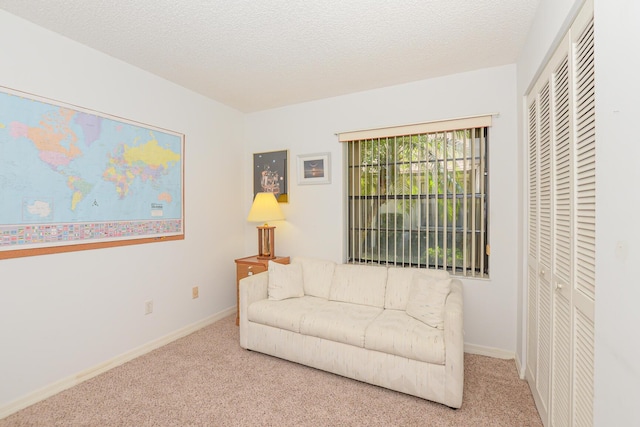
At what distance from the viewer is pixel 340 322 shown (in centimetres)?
237

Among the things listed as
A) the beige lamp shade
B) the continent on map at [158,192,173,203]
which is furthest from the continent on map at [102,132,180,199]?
the beige lamp shade

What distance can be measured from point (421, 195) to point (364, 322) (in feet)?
4.51

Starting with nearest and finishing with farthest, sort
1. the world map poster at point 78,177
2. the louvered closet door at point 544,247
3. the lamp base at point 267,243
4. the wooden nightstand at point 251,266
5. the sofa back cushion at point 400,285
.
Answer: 1. the louvered closet door at point 544,247
2. the world map poster at point 78,177
3. the sofa back cushion at point 400,285
4. the wooden nightstand at point 251,266
5. the lamp base at point 267,243

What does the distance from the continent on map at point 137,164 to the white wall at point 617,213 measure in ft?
10.1

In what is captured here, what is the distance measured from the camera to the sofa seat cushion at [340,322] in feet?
7.45

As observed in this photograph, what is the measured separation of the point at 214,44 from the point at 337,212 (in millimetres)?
1968

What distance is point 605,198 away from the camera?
102 cm

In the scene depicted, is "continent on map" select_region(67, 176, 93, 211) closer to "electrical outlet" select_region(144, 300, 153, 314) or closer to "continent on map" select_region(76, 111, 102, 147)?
"continent on map" select_region(76, 111, 102, 147)

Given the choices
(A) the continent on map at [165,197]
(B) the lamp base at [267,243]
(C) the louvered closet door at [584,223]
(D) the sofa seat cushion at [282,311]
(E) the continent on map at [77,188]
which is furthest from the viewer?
(B) the lamp base at [267,243]

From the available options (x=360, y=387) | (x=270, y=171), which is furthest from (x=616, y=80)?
(x=270, y=171)

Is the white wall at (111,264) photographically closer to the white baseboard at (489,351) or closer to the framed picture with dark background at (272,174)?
the framed picture with dark background at (272,174)

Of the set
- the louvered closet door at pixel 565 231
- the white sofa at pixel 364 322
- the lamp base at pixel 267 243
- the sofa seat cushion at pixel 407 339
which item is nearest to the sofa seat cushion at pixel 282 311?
the white sofa at pixel 364 322

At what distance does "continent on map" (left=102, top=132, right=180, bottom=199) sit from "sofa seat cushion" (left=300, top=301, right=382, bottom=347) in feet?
6.31

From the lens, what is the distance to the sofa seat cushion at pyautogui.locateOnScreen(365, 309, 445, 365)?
6.55 ft
